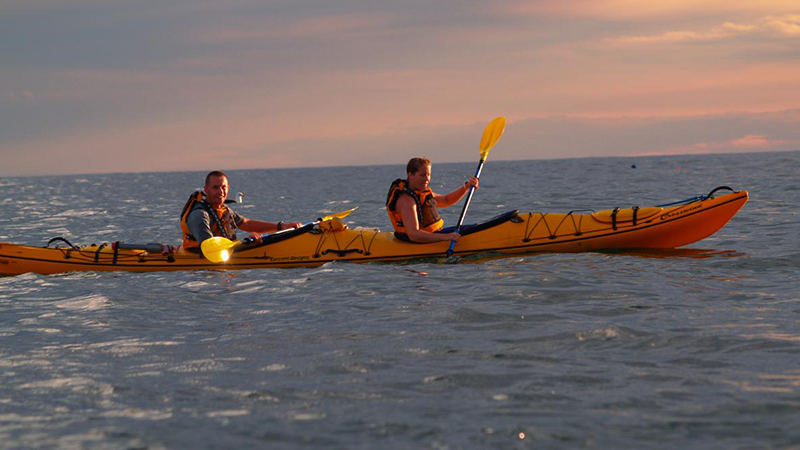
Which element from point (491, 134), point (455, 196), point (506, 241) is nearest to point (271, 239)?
point (455, 196)

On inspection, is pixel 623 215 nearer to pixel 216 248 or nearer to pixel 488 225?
pixel 488 225

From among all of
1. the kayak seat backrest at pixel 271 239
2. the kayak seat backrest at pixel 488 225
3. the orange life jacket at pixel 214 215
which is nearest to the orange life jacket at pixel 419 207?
the kayak seat backrest at pixel 488 225

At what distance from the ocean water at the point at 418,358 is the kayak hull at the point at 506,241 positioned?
0.52m

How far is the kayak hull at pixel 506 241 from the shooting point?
957cm

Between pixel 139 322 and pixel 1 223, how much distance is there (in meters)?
16.4

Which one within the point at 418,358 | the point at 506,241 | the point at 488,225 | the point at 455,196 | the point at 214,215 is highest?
the point at 455,196

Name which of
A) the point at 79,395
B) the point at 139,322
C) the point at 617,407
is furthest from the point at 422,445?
the point at 139,322

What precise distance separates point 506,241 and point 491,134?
262 centimetres

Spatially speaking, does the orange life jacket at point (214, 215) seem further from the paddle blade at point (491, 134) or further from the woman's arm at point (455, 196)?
the paddle blade at point (491, 134)

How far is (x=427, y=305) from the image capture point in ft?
22.1

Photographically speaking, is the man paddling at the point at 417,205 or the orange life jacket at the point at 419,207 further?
the orange life jacket at the point at 419,207

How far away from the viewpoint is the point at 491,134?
11641mm

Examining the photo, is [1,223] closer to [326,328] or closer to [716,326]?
[326,328]

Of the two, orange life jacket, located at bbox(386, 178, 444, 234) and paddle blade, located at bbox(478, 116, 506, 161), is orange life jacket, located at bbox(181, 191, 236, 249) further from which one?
paddle blade, located at bbox(478, 116, 506, 161)
